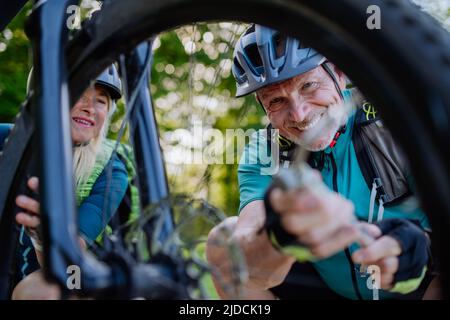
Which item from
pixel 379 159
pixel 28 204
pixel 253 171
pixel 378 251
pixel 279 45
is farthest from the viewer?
pixel 253 171

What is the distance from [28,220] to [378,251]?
0.58 metres

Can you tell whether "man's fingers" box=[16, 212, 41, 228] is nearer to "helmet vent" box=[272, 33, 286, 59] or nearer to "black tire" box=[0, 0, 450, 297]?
"black tire" box=[0, 0, 450, 297]

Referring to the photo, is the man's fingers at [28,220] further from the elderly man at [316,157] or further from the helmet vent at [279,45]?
the helmet vent at [279,45]

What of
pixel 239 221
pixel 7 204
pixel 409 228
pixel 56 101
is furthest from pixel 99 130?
pixel 409 228

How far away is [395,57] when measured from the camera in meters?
0.63

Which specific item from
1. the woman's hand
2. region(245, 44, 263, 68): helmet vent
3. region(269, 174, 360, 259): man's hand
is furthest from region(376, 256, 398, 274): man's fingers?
region(245, 44, 263, 68): helmet vent

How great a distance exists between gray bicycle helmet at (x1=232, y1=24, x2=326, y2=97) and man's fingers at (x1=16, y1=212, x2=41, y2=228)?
67 centimetres

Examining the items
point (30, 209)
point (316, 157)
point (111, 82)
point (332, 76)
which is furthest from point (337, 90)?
point (30, 209)

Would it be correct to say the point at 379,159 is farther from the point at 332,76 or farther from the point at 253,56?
the point at 253,56

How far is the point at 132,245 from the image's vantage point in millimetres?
810

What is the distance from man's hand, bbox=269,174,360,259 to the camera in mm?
605

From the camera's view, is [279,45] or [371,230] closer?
[371,230]

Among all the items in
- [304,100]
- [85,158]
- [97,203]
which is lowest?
[97,203]

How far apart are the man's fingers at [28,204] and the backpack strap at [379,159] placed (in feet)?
2.35
